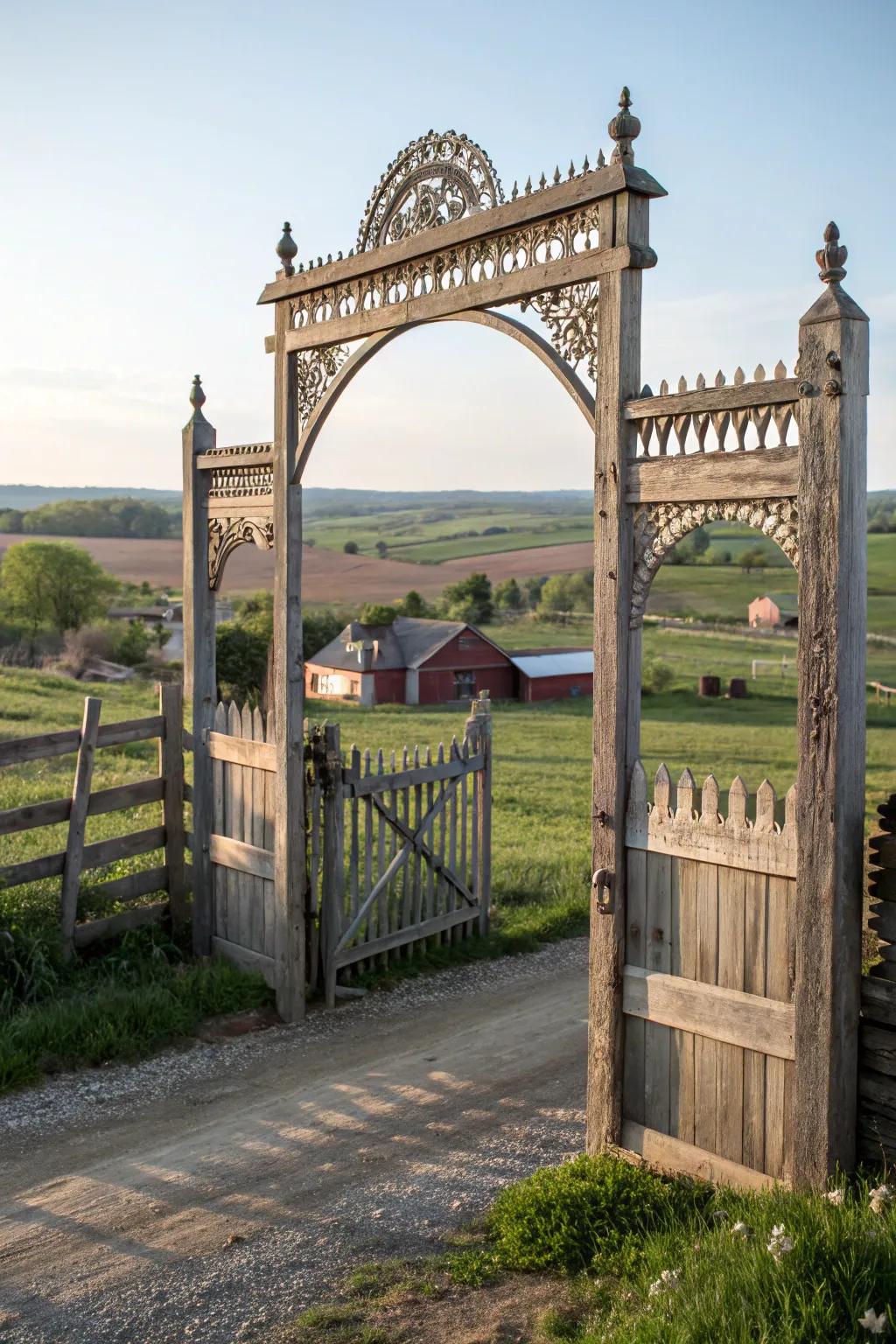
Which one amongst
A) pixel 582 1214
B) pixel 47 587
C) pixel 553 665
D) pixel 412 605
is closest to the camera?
pixel 582 1214

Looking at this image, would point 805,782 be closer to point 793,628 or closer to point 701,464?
point 701,464

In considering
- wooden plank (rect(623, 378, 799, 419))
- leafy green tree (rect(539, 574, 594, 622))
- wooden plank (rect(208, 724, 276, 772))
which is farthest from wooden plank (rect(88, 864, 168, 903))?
leafy green tree (rect(539, 574, 594, 622))

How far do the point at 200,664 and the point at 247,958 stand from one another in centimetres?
233

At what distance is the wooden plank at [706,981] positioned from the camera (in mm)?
5543

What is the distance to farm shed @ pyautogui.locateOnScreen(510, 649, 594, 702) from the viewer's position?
41656mm

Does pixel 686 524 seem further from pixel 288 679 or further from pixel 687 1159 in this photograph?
pixel 288 679

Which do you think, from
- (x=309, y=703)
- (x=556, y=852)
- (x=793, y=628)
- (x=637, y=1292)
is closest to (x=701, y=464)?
(x=637, y=1292)

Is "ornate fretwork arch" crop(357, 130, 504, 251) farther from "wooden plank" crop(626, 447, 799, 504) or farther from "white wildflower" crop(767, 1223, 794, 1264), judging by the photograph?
"white wildflower" crop(767, 1223, 794, 1264)

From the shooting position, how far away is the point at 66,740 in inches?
338

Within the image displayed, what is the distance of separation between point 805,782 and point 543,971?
4885 mm

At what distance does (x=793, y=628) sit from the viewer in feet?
157

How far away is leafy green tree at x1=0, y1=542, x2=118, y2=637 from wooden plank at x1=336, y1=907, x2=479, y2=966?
37820 millimetres

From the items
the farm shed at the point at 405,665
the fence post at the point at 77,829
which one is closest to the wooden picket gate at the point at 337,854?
the fence post at the point at 77,829

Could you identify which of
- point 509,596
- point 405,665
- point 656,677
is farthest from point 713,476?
point 509,596
